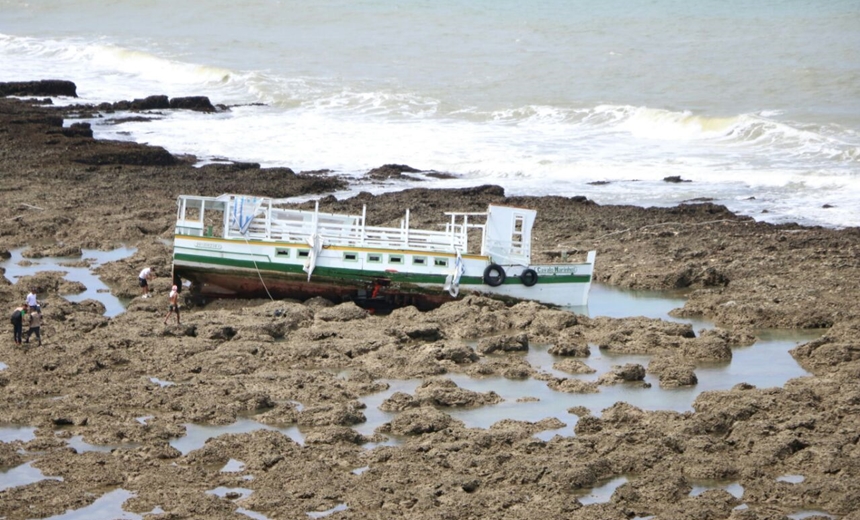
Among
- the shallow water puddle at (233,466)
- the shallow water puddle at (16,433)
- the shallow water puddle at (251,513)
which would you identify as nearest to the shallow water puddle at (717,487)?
the shallow water puddle at (251,513)

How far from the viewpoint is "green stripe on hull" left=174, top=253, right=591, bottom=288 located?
28.6 meters

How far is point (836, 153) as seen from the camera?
4712cm

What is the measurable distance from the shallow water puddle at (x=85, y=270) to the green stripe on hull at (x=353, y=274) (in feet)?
6.16

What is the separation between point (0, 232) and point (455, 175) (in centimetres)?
1660

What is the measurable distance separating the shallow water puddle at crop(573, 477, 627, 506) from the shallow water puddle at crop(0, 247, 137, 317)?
1348 cm

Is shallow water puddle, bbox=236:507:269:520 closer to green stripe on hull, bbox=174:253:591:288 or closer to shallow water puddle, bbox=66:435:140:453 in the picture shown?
shallow water puddle, bbox=66:435:140:453

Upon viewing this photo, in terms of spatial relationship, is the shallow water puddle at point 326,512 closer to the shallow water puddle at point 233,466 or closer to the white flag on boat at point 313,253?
the shallow water puddle at point 233,466

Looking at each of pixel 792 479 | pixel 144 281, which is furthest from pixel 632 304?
pixel 792 479

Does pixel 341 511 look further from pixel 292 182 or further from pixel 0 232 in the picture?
pixel 292 182

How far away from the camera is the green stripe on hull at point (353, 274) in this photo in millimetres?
28578

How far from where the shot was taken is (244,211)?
29438mm

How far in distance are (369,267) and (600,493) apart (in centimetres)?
1252

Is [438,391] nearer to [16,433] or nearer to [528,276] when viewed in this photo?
[16,433]

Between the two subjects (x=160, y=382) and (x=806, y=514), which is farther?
(x=160, y=382)
